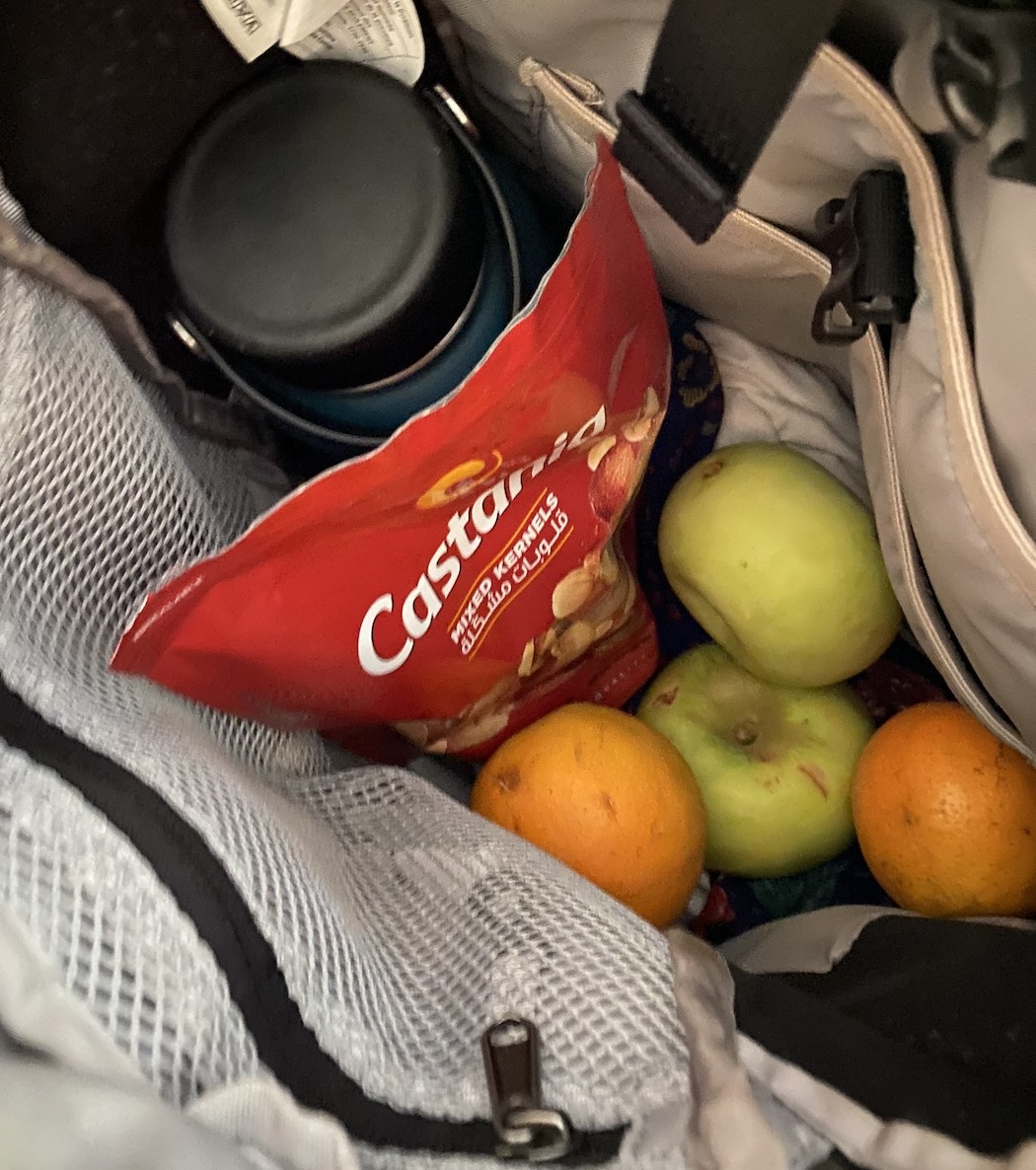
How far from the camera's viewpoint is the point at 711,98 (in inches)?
16.7

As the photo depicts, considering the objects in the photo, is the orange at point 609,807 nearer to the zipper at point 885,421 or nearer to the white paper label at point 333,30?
the zipper at point 885,421

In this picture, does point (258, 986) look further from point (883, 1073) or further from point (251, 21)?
point (251, 21)

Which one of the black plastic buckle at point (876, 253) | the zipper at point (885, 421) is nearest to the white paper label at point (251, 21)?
the zipper at point (885, 421)

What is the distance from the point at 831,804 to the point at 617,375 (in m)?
0.31

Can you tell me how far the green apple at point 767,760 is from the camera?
660 millimetres

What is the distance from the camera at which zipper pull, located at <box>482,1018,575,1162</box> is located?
0.35 meters

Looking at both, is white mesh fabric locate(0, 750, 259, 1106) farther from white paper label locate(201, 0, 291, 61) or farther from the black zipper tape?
white paper label locate(201, 0, 291, 61)

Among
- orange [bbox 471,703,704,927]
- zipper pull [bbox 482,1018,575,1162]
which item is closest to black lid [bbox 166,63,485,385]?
orange [bbox 471,703,704,927]

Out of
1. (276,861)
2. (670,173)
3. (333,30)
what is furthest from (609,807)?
(333,30)

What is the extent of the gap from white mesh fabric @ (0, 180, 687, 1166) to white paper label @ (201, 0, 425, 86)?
17 centimetres

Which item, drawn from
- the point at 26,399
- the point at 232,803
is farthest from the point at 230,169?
the point at 232,803

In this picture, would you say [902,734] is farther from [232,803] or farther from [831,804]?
[232,803]

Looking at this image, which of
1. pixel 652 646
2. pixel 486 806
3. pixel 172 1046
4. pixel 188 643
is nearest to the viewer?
pixel 172 1046

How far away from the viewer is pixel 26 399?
0.44m
